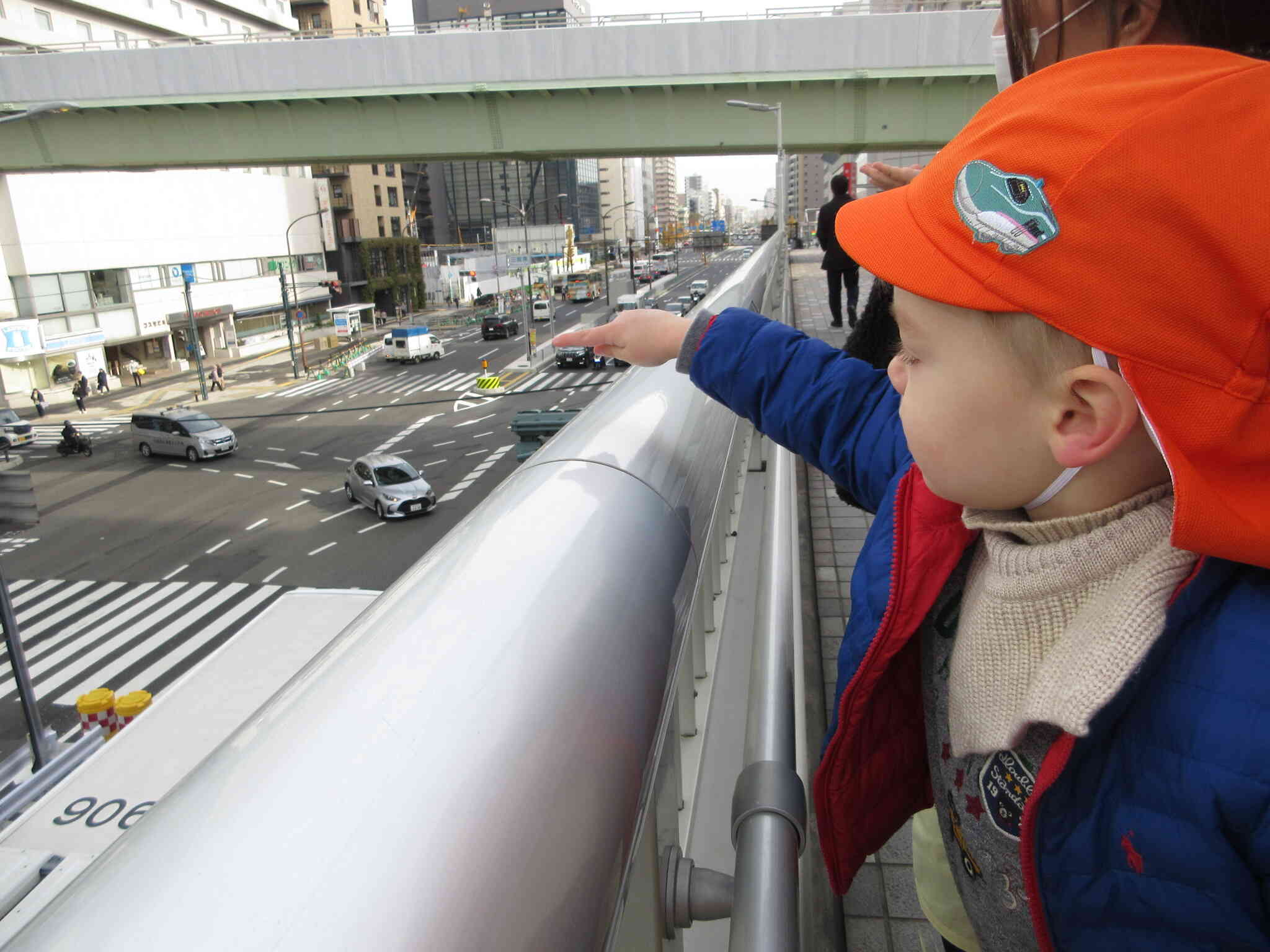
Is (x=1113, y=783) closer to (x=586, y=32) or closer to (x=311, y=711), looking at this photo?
(x=311, y=711)

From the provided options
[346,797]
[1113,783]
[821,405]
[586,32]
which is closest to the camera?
[346,797]

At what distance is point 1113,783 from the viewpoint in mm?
816

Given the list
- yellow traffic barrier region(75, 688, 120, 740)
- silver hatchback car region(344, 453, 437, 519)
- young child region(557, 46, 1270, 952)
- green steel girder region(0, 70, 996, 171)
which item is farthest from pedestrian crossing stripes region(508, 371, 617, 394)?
young child region(557, 46, 1270, 952)

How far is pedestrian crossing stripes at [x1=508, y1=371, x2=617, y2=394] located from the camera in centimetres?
3159

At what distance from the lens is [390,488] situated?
18766 millimetres

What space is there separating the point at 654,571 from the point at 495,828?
37 centimetres

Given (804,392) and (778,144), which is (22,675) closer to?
(804,392)

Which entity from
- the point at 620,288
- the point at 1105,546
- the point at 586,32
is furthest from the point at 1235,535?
the point at 620,288

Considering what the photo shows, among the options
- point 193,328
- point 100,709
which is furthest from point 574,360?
point 100,709

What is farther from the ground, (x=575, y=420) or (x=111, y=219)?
(x=111, y=219)

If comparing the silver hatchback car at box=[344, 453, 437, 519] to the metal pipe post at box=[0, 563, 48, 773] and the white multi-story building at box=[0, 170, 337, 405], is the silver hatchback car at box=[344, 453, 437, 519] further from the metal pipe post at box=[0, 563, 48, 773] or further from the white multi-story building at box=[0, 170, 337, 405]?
the white multi-story building at box=[0, 170, 337, 405]

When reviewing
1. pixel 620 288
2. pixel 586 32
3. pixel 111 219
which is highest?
pixel 586 32

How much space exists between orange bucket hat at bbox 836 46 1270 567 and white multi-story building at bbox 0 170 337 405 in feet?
115

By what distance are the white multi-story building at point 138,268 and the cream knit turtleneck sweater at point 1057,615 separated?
35.1 metres
